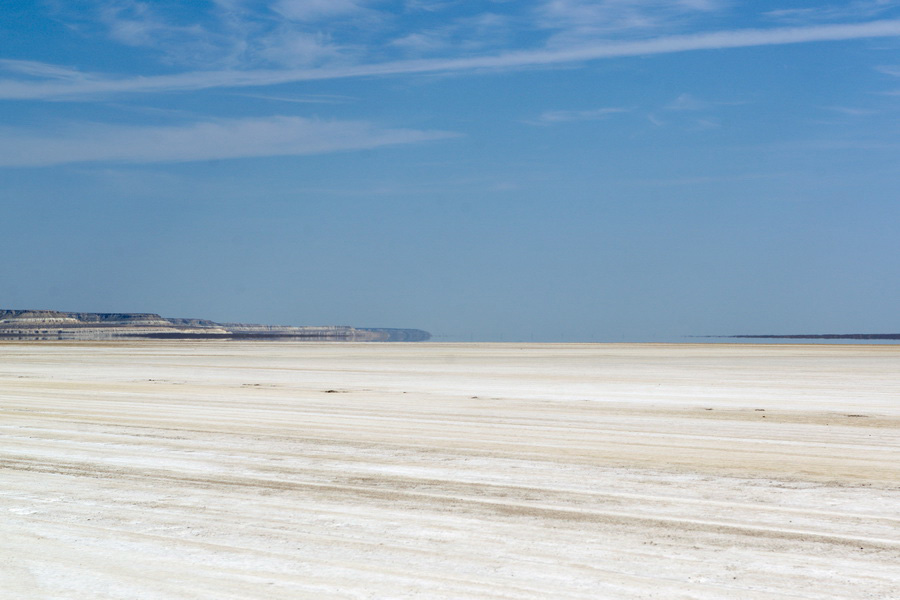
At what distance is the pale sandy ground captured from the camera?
5.87m

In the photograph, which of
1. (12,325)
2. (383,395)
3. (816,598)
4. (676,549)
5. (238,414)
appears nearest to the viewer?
(816,598)

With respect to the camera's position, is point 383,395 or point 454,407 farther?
point 383,395

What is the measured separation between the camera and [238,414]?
1625 cm

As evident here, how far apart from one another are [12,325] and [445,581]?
210965mm

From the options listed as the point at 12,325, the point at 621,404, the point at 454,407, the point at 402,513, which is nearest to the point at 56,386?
the point at 454,407

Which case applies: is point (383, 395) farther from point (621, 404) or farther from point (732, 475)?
point (732, 475)

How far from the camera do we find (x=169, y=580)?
5.84 metres

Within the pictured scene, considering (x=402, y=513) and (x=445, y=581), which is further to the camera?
(x=402, y=513)

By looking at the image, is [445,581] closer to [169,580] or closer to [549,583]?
[549,583]

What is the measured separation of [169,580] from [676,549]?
340cm

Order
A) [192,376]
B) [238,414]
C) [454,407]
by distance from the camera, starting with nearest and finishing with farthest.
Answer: [238,414] < [454,407] < [192,376]

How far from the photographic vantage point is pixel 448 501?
8.35 metres

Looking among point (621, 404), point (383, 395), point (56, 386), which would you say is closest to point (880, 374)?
point (621, 404)

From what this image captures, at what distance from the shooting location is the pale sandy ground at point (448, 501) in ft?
19.2
